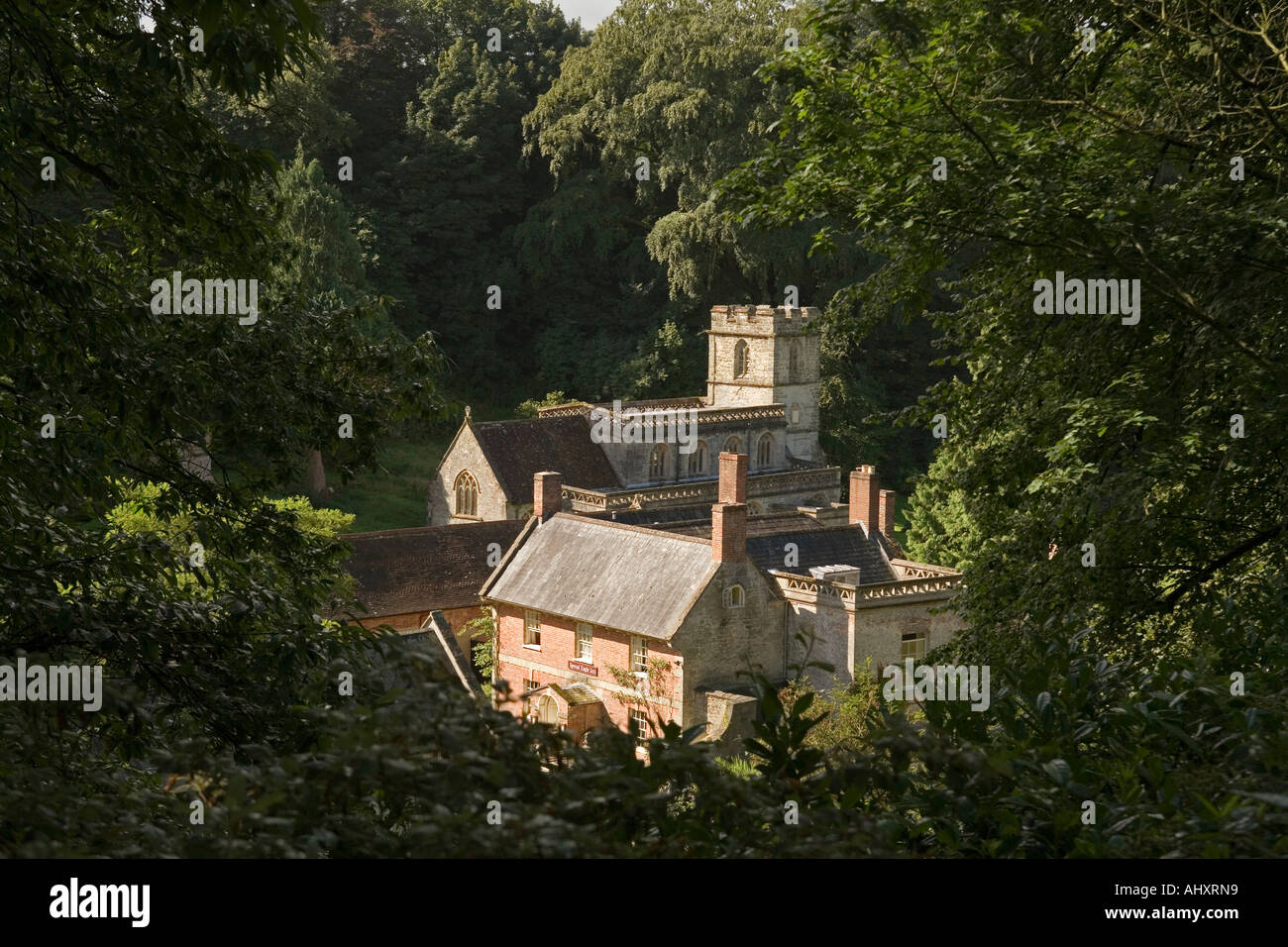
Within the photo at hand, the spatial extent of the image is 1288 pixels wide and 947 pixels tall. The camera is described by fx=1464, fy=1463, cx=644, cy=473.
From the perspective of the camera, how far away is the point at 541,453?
47719 mm

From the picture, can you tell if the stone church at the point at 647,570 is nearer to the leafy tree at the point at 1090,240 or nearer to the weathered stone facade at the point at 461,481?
the weathered stone facade at the point at 461,481

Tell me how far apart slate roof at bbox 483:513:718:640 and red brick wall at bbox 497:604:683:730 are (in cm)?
41

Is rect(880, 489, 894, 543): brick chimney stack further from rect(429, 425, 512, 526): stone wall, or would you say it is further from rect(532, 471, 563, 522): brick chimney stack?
rect(429, 425, 512, 526): stone wall

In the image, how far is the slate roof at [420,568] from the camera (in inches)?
1510

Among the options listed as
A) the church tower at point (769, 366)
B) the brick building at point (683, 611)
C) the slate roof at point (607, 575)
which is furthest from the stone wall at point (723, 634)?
the church tower at point (769, 366)

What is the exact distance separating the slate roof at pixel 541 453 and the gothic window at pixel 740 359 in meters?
7.32

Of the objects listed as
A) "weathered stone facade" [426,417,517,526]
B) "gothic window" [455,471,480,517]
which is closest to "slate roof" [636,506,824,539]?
"weathered stone facade" [426,417,517,526]

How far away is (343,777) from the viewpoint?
12.8ft

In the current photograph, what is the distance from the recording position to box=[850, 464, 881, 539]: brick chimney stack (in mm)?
39906

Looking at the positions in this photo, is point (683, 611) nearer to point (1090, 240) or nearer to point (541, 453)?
point (541, 453)

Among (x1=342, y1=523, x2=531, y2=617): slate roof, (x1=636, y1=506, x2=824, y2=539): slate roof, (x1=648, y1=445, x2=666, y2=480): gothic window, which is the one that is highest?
(x1=648, y1=445, x2=666, y2=480): gothic window

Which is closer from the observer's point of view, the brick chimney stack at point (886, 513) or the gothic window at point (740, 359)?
the brick chimney stack at point (886, 513)

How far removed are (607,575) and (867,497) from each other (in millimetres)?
8671
